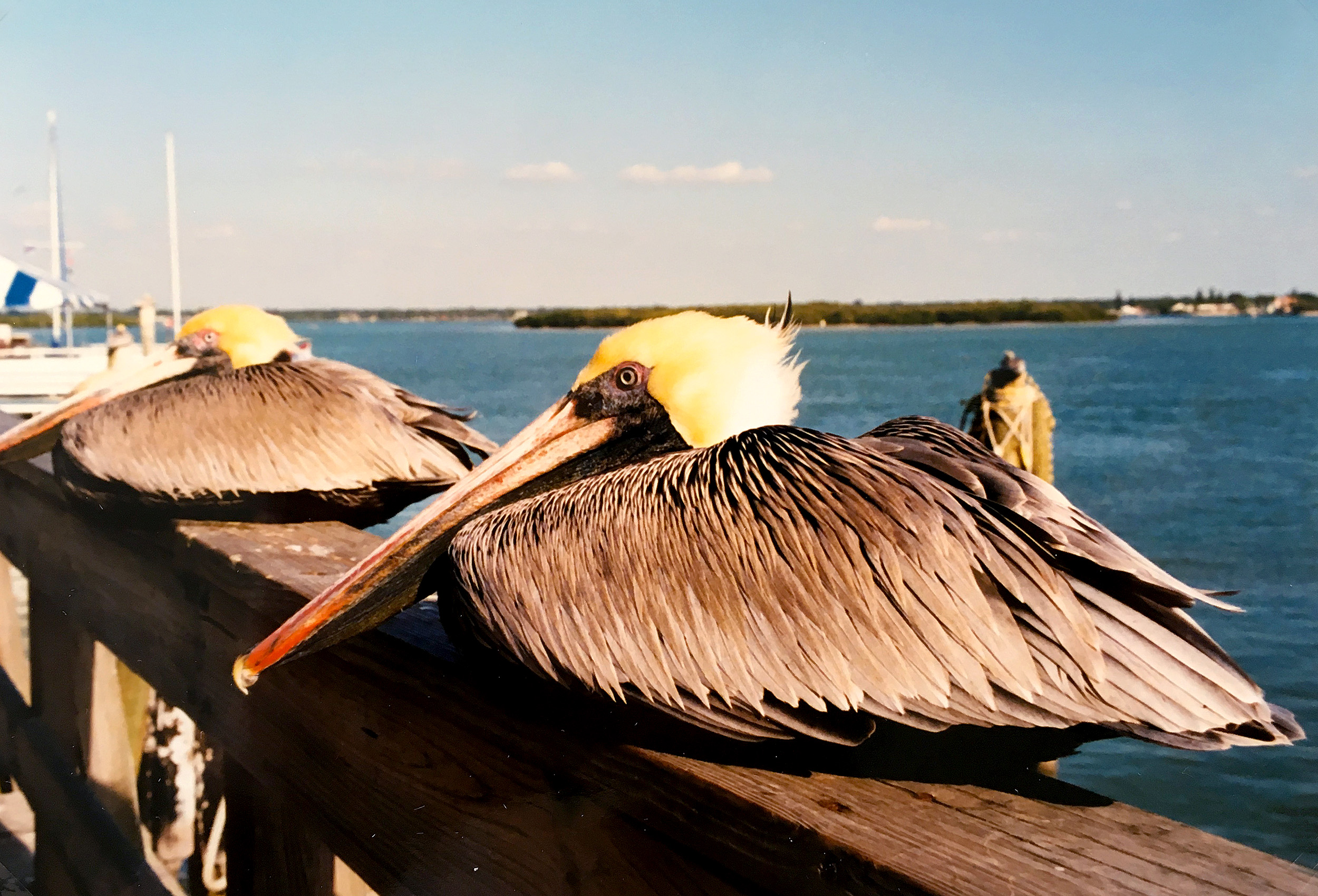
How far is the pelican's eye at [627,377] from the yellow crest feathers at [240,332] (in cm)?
181

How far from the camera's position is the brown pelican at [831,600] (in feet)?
3.94

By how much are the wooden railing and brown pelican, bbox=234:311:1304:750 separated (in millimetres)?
72

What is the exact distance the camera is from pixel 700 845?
1.10 metres

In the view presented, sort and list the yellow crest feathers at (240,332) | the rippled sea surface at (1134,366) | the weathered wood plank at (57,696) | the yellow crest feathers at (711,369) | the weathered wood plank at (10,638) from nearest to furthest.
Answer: the yellow crest feathers at (711,369)
the rippled sea surface at (1134,366)
the weathered wood plank at (57,696)
the yellow crest feathers at (240,332)
the weathered wood plank at (10,638)

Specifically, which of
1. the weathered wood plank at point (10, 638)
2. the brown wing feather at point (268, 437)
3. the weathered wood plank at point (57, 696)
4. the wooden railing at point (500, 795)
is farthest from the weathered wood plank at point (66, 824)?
the brown wing feather at point (268, 437)

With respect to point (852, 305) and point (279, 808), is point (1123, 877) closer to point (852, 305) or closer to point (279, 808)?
point (852, 305)

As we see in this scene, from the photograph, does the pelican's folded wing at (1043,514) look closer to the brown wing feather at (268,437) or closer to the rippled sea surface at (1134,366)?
the rippled sea surface at (1134,366)

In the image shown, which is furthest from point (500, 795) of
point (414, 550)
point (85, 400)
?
point (85, 400)

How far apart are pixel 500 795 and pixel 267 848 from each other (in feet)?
2.41

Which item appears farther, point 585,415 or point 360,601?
point 585,415

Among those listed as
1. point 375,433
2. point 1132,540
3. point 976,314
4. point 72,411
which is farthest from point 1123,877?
point 1132,540

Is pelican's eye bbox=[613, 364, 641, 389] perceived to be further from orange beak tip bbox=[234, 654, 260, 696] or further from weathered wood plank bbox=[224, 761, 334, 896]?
weathered wood plank bbox=[224, 761, 334, 896]

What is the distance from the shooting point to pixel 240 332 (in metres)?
3.26

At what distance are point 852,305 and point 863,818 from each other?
0.83 metres
